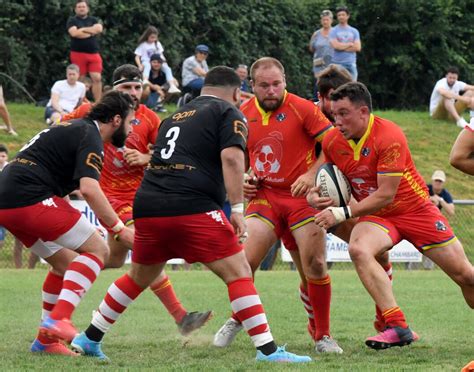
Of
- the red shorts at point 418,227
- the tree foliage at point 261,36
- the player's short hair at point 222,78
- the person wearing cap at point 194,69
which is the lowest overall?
the tree foliage at point 261,36

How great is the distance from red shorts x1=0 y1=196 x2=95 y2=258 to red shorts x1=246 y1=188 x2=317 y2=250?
1577 mm

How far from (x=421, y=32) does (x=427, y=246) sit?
89.9ft

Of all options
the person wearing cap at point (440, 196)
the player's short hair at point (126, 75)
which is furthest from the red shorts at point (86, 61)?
the player's short hair at point (126, 75)

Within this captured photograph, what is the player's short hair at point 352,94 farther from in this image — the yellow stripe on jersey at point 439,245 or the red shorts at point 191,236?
the red shorts at point 191,236

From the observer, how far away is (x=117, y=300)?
841 cm

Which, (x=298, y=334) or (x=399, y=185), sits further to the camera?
(x=298, y=334)

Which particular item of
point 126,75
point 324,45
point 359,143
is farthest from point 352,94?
point 324,45

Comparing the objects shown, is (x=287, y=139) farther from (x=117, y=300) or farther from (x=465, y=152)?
(x=117, y=300)

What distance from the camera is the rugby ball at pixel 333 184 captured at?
8922 mm

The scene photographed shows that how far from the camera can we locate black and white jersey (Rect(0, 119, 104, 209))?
28.2ft

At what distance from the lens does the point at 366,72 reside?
1414 inches

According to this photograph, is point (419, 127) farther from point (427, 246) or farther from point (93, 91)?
point (427, 246)

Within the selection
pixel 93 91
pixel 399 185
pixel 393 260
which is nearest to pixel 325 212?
pixel 399 185

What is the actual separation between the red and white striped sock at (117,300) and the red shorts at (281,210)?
1.60 metres
